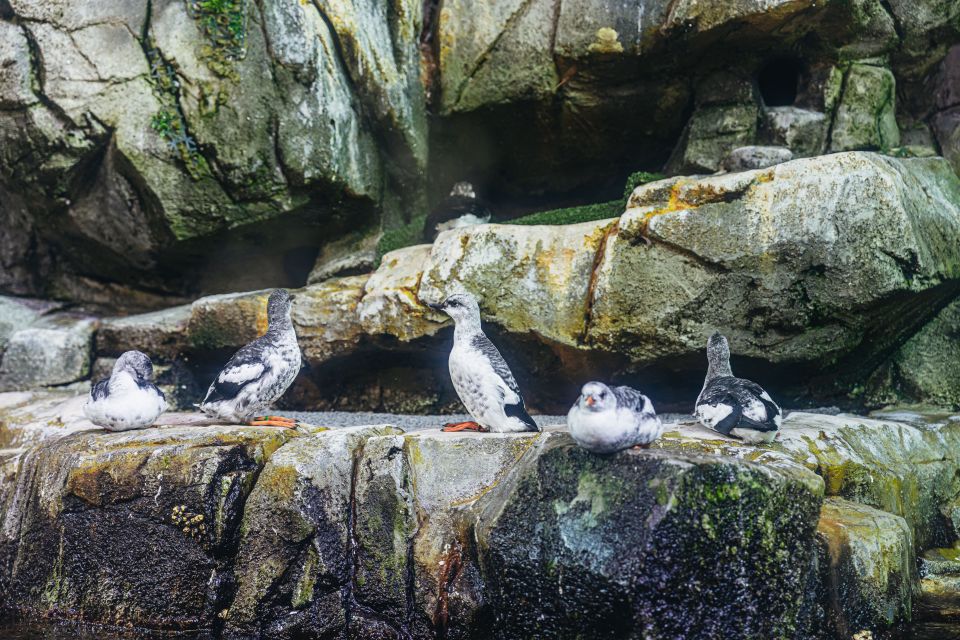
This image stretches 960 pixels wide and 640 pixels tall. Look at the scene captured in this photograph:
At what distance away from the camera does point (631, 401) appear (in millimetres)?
4352

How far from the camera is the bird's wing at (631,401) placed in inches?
169

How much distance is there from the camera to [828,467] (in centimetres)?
519

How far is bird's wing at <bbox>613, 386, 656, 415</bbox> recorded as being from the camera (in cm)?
428

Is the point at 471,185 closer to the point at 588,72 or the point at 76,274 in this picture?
the point at 588,72

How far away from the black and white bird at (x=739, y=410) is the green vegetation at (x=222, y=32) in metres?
6.00

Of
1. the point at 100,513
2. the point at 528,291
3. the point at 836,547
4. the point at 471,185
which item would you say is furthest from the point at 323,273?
the point at 836,547

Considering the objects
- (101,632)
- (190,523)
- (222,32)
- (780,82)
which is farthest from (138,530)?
(780,82)

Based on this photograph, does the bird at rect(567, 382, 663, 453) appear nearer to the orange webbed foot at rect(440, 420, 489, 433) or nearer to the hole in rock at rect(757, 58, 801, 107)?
the orange webbed foot at rect(440, 420, 489, 433)

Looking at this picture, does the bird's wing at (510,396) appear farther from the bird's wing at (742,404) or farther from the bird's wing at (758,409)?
the bird's wing at (758,409)

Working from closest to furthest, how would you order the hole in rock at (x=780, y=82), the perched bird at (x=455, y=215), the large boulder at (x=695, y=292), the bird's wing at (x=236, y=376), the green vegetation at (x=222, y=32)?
the bird's wing at (x=236, y=376) < the large boulder at (x=695, y=292) < the green vegetation at (x=222, y=32) < the perched bird at (x=455, y=215) < the hole in rock at (x=780, y=82)

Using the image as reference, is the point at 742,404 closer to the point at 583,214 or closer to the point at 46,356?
the point at 583,214

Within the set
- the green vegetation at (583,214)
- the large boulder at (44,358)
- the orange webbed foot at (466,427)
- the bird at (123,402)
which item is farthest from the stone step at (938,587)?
the large boulder at (44,358)

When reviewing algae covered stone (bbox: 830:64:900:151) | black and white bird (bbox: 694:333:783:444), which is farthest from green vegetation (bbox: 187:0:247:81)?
algae covered stone (bbox: 830:64:900:151)

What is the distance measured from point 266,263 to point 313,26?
314cm
